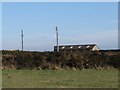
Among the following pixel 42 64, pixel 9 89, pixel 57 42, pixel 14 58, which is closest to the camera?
pixel 9 89

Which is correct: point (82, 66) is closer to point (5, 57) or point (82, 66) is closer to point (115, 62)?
point (115, 62)

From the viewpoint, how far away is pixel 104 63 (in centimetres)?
4688

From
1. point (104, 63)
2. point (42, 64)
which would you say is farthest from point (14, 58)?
point (104, 63)

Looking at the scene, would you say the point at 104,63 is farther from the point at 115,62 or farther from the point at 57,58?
the point at 57,58

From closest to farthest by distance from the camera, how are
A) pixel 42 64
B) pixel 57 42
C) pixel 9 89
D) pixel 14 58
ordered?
pixel 9 89 → pixel 42 64 → pixel 14 58 → pixel 57 42

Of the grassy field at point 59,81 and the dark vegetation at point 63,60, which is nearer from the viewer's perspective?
the grassy field at point 59,81

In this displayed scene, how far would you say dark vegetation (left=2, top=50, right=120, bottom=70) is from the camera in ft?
147

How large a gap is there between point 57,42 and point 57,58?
19.0 metres

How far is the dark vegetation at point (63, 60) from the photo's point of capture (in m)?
44.8

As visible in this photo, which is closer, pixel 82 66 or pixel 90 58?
pixel 82 66

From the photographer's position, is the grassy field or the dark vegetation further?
the dark vegetation

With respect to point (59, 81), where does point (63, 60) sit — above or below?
below

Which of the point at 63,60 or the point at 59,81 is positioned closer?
the point at 59,81

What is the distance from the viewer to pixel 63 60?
47.3 meters
